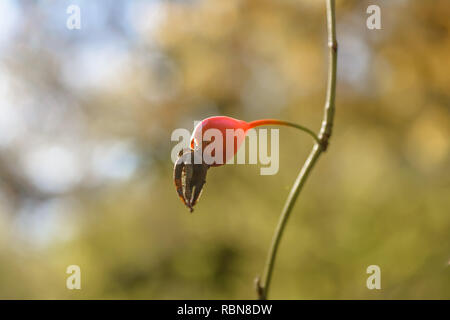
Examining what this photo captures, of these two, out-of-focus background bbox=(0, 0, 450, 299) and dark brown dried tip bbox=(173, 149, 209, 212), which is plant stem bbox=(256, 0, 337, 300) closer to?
dark brown dried tip bbox=(173, 149, 209, 212)

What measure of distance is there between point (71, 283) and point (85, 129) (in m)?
1.81

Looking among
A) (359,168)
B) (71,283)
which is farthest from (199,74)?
(71,283)

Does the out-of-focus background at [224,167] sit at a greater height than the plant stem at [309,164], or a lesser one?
greater

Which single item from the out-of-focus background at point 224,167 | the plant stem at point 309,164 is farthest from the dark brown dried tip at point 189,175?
A: the out-of-focus background at point 224,167

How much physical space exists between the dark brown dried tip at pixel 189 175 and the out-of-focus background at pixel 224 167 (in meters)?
2.53

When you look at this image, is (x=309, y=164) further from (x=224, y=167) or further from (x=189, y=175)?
(x=224, y=167)

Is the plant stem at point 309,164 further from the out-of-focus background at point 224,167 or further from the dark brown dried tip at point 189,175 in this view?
the out-of-focus background at point 224,167

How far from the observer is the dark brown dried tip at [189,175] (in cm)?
109

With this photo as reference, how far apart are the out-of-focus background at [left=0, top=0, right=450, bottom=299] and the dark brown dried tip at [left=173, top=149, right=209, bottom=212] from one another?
2531 mm

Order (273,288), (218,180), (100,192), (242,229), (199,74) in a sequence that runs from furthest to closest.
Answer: (100,192) < (218,180) < (242,229) < (273,288) < (199,74)

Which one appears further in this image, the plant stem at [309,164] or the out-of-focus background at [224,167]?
the out-of-focus background at [224,167]

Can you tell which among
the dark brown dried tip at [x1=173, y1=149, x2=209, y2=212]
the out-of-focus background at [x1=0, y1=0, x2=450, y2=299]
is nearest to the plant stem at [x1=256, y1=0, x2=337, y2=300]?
the dark brown dried tip at [x1=173, y1=149, x2=209, y2=212]

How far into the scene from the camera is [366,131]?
448cm

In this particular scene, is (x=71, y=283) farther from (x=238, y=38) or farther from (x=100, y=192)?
(x=238, y=38)
